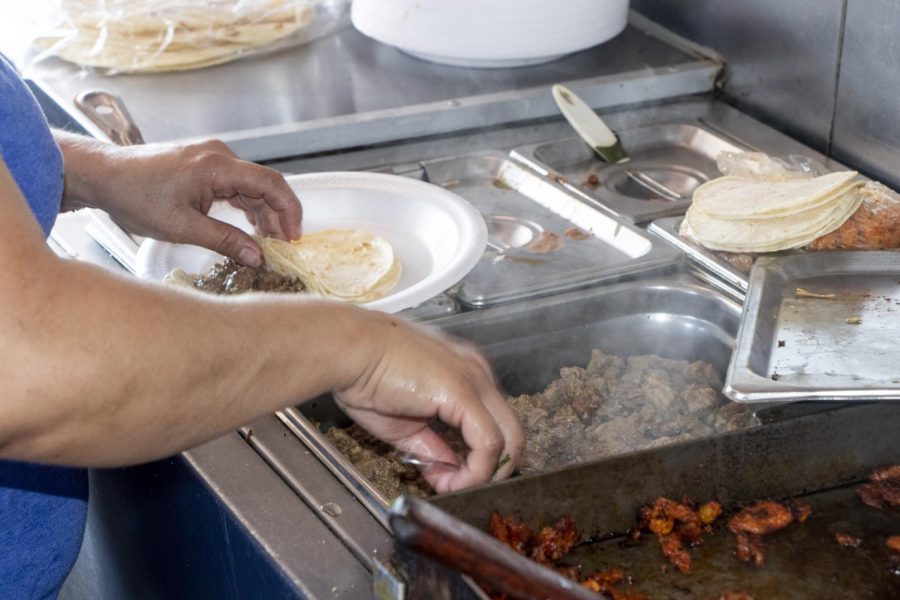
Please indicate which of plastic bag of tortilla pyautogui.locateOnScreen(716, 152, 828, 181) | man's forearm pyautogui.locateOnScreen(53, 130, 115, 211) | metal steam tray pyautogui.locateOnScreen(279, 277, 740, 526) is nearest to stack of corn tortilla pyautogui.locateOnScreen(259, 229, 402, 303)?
metal steam tray pyautogui.locateOnScreen(279, 277, 740, 526)

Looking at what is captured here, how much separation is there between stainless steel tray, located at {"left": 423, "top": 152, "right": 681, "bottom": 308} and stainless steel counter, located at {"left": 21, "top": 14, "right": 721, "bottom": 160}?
17cm

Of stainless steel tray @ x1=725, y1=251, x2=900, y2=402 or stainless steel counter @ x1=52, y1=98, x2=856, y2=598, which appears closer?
stainless steel counter @ x1=52, y1=98, x2=856, y2=598

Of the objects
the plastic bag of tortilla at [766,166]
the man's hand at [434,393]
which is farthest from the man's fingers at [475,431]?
the plastic bag of tortilla at [766,166]

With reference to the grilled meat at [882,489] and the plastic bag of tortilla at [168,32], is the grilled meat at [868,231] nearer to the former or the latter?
the grilled meat at [882,489]

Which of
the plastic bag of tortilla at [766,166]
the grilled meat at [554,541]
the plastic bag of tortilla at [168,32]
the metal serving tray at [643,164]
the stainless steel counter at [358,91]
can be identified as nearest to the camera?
the grilled meat at [554,541]

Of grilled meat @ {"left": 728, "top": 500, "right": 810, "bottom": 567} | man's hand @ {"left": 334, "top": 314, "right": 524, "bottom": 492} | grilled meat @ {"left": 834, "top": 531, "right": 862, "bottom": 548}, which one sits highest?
man's hand @ {"left": 334, "top": 314, "right": 524, "bottom": 492}

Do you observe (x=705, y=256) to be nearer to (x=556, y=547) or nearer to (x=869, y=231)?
(x=869, y=231)

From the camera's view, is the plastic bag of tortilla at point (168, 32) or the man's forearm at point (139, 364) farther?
the plastic bag of tortilla at point (168, 32)

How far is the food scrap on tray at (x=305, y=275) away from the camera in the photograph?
1724mm

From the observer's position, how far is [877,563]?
1293 mm

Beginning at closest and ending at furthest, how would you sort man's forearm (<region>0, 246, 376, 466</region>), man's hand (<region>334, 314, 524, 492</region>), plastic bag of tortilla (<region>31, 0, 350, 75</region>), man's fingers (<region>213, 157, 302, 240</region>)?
man's forearm (<region>0, 246, 376, 466</region>)
man's hand (<region>334, 314, 524, 492</region>)
man's fingers (<region>213, 157, 302, 240</region>)
plastic bag of tortilla (<region>31, 0, 350, 75</region>)

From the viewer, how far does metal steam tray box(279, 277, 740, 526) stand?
5.70ft

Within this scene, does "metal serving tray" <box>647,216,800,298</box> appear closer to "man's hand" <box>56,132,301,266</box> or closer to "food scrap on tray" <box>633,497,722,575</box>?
"food scrap on tray" <box>633,497,722,575</box>

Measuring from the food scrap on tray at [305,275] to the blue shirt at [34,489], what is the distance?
1.16ft
